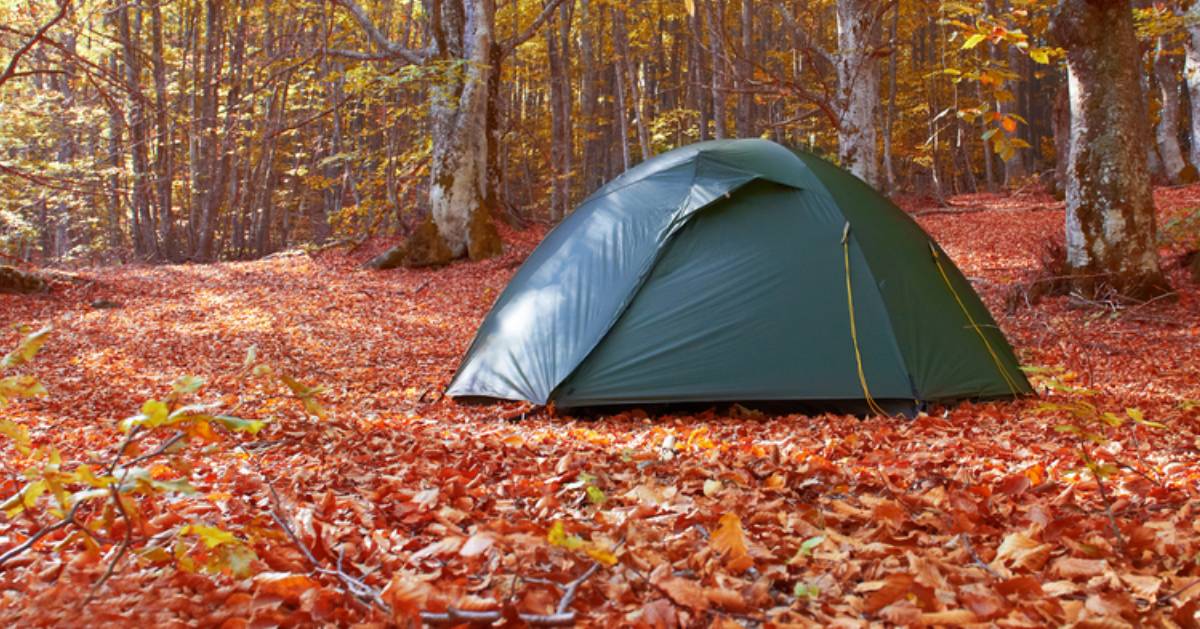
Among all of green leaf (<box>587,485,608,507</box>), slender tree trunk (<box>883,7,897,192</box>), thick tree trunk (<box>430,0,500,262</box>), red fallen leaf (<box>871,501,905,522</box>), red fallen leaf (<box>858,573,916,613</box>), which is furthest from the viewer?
slender tree trunk (<box>883,7,897,192</box>)

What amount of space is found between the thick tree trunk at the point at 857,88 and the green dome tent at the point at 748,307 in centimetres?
522

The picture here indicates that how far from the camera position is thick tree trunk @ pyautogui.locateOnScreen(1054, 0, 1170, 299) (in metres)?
7.61

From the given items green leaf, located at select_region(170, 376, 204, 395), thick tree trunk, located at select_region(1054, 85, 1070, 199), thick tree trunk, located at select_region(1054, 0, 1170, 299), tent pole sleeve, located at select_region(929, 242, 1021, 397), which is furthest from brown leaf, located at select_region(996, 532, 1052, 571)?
thick tree trunk, located at select_region(1054, 85, 1070, 199)

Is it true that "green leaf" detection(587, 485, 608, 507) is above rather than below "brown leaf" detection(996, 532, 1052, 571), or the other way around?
above

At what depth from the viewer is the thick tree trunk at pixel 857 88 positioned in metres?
10.5

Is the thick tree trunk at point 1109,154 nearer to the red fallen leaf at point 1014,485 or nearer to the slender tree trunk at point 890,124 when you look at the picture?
the red fallen leaf at point 1014,485

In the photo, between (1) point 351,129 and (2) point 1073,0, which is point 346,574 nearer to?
(2) point 1073,0

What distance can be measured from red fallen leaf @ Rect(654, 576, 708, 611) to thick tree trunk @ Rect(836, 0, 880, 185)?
914cm

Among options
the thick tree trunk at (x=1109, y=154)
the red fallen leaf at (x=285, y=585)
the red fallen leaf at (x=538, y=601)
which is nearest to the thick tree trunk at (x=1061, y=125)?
the thick tree trunk at (x=1109, y=154)

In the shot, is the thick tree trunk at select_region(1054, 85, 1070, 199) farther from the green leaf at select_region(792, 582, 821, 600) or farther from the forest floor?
the green leaf at select_region(792, 582, 821, 600)

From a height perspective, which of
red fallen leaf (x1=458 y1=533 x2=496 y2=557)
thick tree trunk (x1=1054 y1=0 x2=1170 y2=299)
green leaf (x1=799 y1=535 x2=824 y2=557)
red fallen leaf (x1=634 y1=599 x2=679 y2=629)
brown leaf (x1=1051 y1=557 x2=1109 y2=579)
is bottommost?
brown leaf (x1=1051 y1=557 x2=1109 y2=579)

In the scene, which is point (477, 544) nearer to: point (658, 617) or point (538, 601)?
point (538, 601)

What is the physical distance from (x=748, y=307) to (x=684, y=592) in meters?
3.28

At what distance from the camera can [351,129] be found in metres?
25.2
